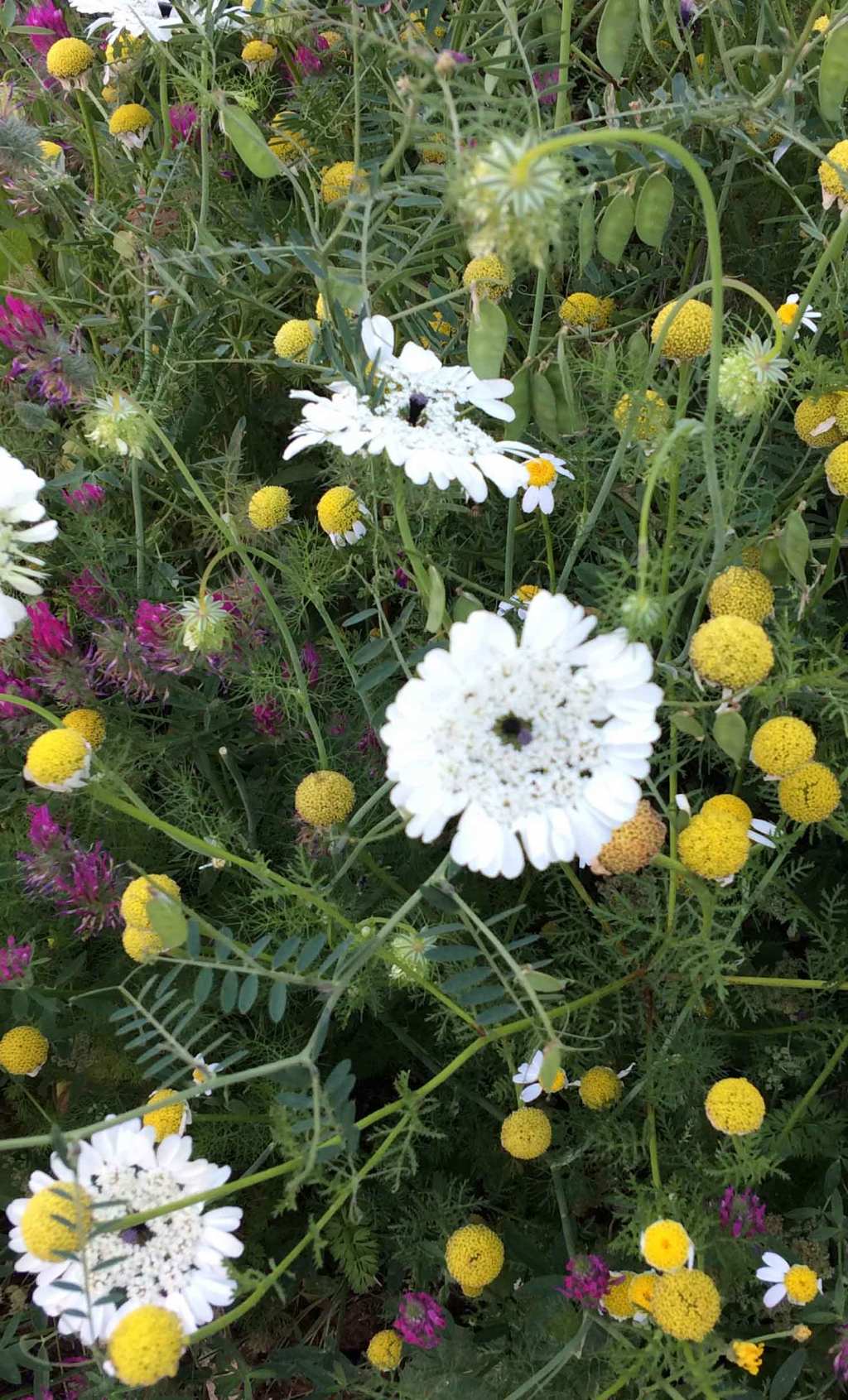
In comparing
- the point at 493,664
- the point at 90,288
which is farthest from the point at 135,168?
the point at 493,664

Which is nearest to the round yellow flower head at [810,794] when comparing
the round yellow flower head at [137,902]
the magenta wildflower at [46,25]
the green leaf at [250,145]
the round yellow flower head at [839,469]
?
the round yellow flower head at [839,469]

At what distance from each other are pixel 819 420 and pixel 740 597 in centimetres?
35

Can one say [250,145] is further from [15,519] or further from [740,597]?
[740,597]

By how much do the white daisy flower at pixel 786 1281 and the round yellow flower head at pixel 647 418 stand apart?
0.90 metres

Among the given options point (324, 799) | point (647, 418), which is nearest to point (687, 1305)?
point (324, 799)

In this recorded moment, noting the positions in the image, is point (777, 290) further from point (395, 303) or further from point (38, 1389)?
point (38, 1389)

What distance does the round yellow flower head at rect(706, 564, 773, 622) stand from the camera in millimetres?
1037

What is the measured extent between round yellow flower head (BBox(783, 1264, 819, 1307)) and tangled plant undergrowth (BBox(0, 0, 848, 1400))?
12 millimetres

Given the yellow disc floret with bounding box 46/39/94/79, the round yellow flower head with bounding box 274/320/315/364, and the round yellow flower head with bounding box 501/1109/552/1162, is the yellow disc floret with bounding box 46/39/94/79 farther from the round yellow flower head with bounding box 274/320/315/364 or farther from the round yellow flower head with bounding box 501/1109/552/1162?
the round yellow flower head with bounding box 501/1109/552/1162

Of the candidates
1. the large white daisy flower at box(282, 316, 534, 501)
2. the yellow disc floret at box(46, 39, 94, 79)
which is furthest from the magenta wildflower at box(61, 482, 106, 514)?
the yellow disc floret at box(46, 39, 94, 79)

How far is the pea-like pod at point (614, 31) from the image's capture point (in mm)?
1260

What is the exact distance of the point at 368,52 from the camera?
158cm

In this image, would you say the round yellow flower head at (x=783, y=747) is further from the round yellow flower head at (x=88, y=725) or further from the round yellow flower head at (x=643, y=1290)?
the round yellow flower head at (x=88, y=725)

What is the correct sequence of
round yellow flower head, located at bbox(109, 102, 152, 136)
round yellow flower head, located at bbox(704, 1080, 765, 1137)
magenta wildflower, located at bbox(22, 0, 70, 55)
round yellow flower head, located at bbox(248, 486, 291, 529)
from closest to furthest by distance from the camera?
round yellow flower head, located at bbox(704, 1080, 765, 1137)
round yellow flower head, located at bbox(248, 486, 291, 529)
round yellow flower head, located at bbox(109, 102, 152, 136)
magenta wildflower, located at bbox(22, 0, 70, 55)
